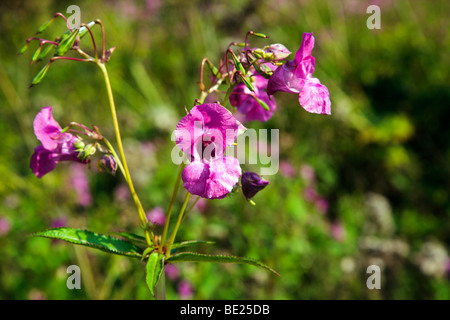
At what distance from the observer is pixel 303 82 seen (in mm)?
994

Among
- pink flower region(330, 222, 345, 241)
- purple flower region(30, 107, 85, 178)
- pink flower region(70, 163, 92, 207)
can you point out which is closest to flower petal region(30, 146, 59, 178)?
purple flower region(30, 107, 85, 178)

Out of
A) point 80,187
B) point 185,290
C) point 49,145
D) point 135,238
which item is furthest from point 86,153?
point 80,187

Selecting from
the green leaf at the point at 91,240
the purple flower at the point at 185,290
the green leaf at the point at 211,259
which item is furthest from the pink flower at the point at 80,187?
the green leaf at the point at 211,259

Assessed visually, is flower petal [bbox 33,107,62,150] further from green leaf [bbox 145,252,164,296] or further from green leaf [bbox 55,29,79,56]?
green leaf [bbox 145,252,164,296]

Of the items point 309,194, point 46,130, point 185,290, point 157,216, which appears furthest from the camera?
point 309,194

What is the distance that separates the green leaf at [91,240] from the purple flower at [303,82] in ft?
1.80

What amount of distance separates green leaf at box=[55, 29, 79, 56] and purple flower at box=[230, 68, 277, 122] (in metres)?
0.43

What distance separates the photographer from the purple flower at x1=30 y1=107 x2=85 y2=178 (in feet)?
3.63

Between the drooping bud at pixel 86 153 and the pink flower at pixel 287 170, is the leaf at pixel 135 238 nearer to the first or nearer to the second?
the drooping bud at pixel 86 153

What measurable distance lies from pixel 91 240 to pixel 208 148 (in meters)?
0.38

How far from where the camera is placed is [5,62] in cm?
461

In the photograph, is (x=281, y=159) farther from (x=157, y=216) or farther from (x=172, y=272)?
(x=172, y=272)
